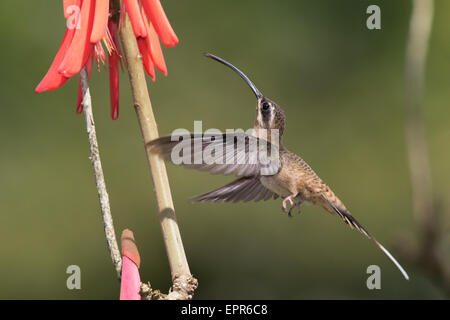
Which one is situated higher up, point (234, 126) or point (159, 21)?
point (159, 21)

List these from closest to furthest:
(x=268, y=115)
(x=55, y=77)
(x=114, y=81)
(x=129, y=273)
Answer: (x=129, y=273), (x=55, y=77), (x=114, y=81), (x=268, y=115)

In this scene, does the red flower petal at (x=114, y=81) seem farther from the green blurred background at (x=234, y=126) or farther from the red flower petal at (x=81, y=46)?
the green blurred background at (x=234, y=126)

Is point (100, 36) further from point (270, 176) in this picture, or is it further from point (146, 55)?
point (270, 176)

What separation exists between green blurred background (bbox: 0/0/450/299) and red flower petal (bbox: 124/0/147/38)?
6.01 feet

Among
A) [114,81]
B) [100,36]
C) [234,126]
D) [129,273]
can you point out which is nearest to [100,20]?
[100,36]

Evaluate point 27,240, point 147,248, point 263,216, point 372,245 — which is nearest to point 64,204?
point 27,240

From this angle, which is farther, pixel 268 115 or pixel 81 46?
pixel 268 115

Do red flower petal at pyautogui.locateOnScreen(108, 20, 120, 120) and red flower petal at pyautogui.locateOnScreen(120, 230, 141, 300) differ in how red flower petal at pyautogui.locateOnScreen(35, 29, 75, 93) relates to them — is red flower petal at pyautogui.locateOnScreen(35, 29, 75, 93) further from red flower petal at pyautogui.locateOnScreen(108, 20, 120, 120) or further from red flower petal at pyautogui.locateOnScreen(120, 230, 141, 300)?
red flower petal at pyautogui.locateOnScreen(120, 230, 141, 300)

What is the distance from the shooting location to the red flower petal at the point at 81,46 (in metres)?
0.88

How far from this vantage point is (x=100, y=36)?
2.85 feet

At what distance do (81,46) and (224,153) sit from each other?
424 mm

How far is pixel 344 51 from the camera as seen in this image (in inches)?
118

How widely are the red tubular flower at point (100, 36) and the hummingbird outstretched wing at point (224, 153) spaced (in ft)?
0.44

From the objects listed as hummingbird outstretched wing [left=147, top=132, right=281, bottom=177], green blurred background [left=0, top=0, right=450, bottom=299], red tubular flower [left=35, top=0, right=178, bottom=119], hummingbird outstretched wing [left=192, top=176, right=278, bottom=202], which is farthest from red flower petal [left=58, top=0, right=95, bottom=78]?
green blurred background [left=0, top=0, right=450, bottom=299]
